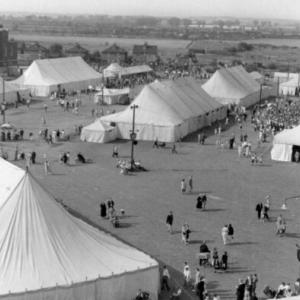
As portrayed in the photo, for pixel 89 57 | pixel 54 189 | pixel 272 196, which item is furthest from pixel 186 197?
pixel 89 57

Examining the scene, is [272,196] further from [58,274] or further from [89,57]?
[89,57]

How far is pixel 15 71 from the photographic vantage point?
64.9m

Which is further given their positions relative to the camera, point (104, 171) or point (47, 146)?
point (47, 146)

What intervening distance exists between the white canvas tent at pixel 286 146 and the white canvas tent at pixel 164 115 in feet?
17.4

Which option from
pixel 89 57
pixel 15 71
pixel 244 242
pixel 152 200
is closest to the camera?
Answer: pixel 244 242

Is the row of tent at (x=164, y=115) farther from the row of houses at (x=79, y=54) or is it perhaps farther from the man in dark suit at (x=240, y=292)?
the row of houses at (x=79, y=54)

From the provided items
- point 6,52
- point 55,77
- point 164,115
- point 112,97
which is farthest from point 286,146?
point 6,52

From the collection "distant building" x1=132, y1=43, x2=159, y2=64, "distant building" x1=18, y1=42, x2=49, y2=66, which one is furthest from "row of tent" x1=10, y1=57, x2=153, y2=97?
"distant building" x1=132, y1=43, x2=159, y2=64

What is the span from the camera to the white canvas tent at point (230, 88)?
149 feet

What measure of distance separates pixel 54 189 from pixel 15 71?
146 feet

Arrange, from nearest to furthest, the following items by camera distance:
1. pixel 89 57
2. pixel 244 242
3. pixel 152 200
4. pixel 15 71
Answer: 1. pixel 244 242
2. pixel 152 200
3. pixel 15 71
4. pixel 89 57

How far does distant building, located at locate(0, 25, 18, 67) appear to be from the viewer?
67375 millimetres

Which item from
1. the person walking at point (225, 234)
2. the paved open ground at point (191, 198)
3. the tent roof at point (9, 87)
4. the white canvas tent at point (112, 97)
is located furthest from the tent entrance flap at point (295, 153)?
the tent roof at point (9, 87)

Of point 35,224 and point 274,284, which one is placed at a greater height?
point 35,224
